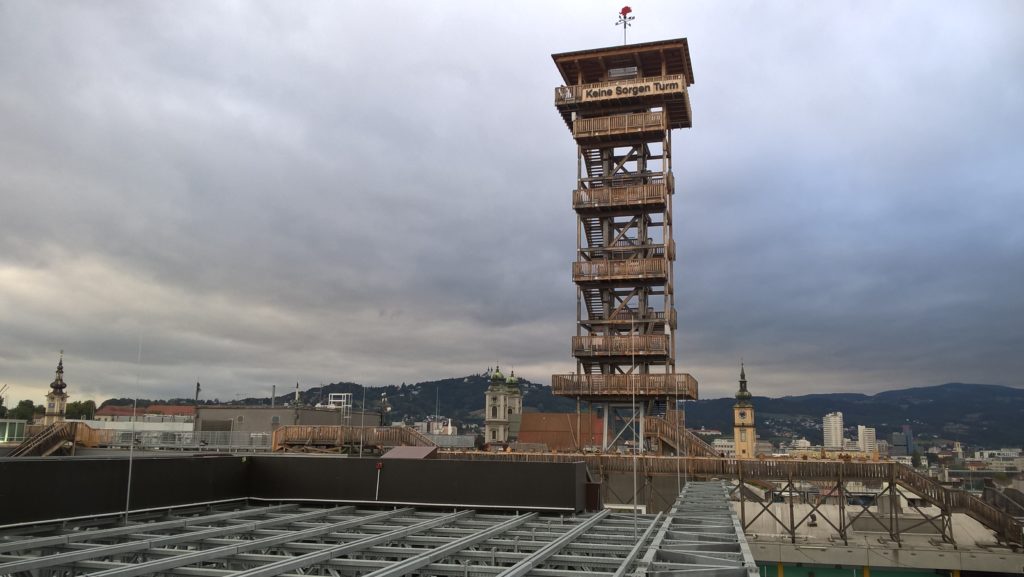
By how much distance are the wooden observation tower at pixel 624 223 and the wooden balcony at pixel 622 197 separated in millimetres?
77

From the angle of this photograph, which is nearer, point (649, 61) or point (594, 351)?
point (594, 351)

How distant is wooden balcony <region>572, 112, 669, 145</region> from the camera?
5479cm

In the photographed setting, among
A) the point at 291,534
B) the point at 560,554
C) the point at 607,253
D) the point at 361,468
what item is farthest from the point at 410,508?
the point at 607,253

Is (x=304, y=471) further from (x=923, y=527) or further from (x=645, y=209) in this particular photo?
(x=923, y=527)

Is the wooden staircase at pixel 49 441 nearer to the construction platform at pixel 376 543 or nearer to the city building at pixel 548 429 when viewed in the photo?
the construction platform at pixel 376 543

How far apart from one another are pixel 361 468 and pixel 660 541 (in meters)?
10.8

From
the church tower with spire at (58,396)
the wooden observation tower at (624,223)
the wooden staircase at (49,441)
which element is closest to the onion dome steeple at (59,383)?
the church tower with spire at (58,396)

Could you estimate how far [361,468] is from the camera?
72.3 ft

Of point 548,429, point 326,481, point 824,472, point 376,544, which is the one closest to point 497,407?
point 548,429

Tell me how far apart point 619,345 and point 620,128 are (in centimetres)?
1662

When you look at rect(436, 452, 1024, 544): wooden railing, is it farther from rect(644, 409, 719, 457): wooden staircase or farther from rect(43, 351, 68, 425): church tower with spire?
rect(43, 351, 68, 425): church tower with spire

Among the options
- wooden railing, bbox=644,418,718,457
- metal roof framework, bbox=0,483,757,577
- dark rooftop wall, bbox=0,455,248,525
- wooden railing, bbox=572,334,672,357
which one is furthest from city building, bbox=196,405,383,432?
metal roof framework, bbox=0,483,757,577

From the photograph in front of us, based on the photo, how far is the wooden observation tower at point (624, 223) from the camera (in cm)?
5309

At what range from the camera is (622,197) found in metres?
55.4
